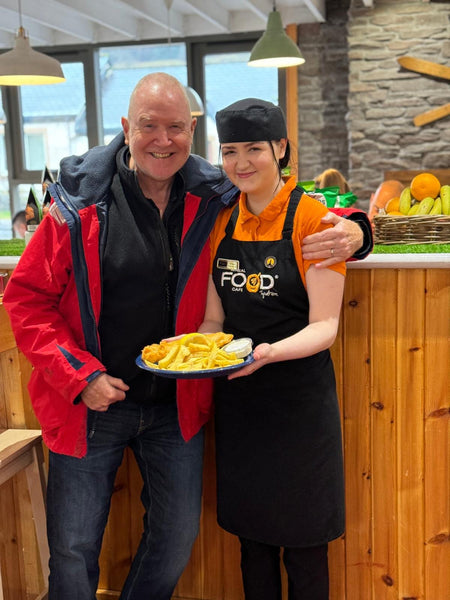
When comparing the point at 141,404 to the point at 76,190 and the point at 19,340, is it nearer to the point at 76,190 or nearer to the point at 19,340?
the point at 19,340

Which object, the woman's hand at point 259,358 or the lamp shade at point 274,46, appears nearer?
the woman's hand at point 259,358

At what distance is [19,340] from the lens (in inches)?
72.6

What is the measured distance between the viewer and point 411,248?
7.58 ft

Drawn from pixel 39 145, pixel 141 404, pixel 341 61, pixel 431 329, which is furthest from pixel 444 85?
pixel 141 404

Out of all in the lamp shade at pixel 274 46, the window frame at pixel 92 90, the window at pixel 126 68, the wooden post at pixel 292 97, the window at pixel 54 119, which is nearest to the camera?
the lamp shade at pixel 274 46

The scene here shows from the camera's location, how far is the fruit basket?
7.86ft

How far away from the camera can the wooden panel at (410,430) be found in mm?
2016

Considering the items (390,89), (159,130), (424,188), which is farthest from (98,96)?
(159,130)

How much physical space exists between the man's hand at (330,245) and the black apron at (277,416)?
54mm

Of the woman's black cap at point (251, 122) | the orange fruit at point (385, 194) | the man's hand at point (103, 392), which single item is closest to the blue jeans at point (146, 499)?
the man's hand at point (103, 392)

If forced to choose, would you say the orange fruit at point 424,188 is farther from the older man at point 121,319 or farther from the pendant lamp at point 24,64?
the pendant lamp at point 24,64

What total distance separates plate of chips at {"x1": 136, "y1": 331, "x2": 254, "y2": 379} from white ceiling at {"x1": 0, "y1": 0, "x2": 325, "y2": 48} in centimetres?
546

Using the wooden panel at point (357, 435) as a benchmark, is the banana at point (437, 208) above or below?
above

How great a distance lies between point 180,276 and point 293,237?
310mm
